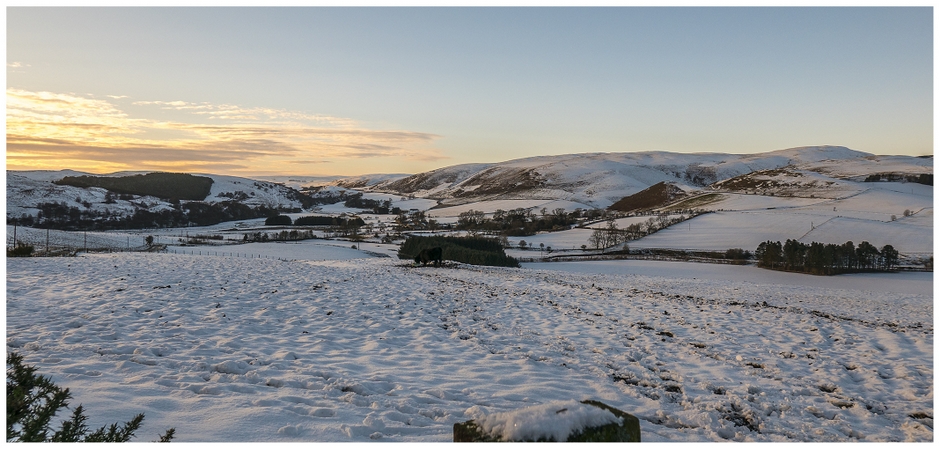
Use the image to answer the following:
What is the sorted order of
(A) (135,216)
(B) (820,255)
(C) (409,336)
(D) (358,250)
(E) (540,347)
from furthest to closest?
(A) (135,216)
(D) (358,250)
(B) (820,255)
(C) (409,336)
(E) (540,347)

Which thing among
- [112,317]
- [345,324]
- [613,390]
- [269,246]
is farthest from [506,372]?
[269,246]

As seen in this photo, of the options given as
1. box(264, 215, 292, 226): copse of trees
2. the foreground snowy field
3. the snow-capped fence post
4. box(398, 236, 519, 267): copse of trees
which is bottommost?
box(264, 215, 292, 226): copse of trees

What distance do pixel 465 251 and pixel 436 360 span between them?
4442 centimetres

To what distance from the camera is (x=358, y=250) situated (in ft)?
240

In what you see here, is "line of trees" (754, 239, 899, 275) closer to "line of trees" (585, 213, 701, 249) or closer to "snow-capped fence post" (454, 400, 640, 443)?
"line of trees" (585, 213, 701, 249)

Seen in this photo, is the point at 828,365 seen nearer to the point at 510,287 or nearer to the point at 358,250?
the point at 510,287

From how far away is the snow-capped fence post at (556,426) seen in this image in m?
4.07

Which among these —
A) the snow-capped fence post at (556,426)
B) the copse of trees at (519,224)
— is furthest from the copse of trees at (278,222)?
the snow-capped fence post at (556,426)

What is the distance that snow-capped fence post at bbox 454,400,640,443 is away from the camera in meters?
4.07

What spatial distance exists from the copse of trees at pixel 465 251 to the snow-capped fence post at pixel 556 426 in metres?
45.6

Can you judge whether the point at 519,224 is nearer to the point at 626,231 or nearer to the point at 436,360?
the point at 626,231

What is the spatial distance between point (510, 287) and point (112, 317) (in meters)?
16.0

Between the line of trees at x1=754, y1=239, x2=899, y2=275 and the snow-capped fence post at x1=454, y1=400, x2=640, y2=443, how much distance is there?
2416 inches

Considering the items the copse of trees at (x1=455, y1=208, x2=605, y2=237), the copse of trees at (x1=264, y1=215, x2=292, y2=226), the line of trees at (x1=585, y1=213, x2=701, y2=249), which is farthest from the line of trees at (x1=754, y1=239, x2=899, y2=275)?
the copse of trees at (x1=264, y1=215, x2=292, y2=226)
